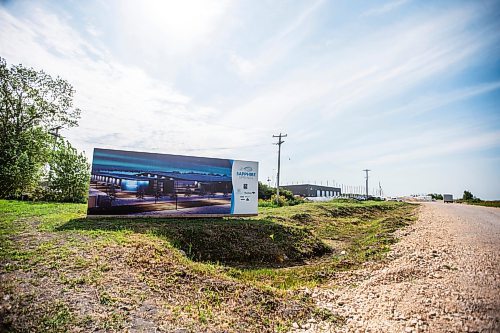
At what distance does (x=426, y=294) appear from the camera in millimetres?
4395

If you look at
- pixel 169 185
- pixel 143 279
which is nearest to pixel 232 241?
pixel 169 185

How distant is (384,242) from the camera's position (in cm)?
1005

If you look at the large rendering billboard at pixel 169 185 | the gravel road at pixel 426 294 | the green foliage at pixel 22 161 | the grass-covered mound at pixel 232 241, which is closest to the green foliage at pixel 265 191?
the large rendering billboard at pixel 169 185

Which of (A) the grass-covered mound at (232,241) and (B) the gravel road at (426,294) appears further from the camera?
(A) the grass-covered mound at (232,241)

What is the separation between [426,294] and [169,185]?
34.0ft

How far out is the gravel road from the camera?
338 cm

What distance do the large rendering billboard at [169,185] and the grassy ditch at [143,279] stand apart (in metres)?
1.76

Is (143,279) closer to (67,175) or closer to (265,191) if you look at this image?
(67,175)

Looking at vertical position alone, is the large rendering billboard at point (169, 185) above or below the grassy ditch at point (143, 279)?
above

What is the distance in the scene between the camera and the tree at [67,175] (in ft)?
68.3

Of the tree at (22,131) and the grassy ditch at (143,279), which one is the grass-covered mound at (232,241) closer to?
the grassy ditch at (143,279)

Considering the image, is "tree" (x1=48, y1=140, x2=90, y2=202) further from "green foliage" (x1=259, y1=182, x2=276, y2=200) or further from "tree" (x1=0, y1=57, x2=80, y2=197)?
"green foliage" (x1=259, y1=182, x2=276, y2=200)

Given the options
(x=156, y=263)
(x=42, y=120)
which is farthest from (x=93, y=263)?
(x=42, y=120)

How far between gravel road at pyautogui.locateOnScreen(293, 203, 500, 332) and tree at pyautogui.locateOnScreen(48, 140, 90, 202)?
21355 mm
